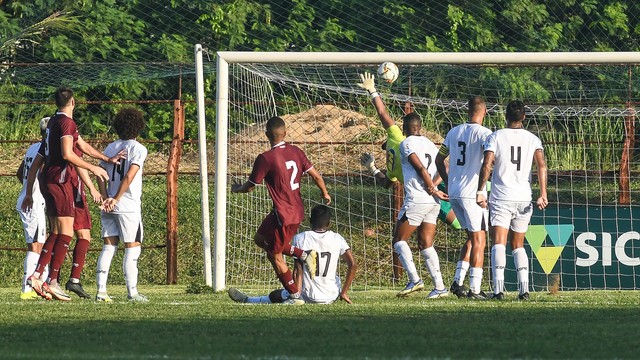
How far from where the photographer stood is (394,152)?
42.8ft

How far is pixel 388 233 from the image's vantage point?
17.4 meters

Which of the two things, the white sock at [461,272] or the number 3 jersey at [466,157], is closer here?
the number 3 jersey at [466,157]

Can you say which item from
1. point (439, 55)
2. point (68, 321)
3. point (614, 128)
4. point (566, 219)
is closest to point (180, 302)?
point (68, 321)

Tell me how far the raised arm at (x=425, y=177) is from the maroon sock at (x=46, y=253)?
3582 millimetres

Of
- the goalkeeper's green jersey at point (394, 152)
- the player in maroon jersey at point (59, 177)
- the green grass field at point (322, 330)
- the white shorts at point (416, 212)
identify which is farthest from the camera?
the goalkeeper's green jersey at point (394, 152)

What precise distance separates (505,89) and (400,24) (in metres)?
4.33

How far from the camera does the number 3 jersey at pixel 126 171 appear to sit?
1140cm

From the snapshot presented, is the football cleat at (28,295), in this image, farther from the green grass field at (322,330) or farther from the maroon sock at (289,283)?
the maroon sock at (289,283)

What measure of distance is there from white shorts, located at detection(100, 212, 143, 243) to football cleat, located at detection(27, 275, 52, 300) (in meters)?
0.76

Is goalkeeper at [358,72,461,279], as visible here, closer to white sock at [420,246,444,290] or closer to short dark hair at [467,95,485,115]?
white sock at [420,246,444,290]

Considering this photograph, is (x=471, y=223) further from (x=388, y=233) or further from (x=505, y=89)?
(x=505, y=89)

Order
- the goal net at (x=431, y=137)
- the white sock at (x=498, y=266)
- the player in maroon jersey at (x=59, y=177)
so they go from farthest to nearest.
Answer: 1. the goal net at (x=431, y=137)
2. the white sock at (x=498, y=266)
3. the player in maroon jersey at (x=59, y=177)

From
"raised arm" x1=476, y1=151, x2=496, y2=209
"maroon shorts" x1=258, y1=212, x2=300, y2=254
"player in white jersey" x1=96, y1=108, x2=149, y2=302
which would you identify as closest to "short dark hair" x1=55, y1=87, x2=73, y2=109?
"player in white jersey" x1=96, y1=108, x2=149, y2=302

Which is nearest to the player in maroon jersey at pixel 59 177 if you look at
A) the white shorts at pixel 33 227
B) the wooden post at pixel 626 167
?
the white shorts at pixel 33 227
